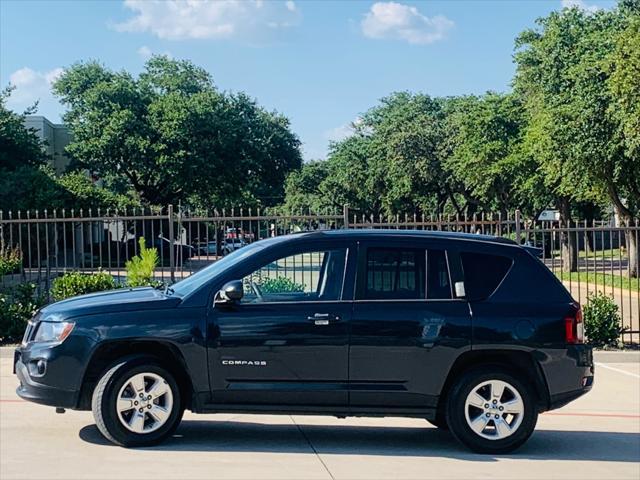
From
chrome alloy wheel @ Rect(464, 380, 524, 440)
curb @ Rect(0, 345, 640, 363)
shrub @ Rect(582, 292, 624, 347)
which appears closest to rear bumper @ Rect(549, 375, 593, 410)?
chrome alloy wheel @ Rect(464, 380, 524, 440)

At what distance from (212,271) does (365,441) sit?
2.07 metres

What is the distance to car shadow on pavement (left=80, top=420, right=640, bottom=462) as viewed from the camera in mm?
7168

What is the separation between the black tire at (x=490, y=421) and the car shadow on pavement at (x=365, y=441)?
0.37 ft

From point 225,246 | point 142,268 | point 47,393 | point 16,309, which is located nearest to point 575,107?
point 225,246

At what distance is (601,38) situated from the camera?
2831 centimetres

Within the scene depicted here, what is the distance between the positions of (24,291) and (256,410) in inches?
330

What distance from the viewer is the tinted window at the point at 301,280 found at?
707cm

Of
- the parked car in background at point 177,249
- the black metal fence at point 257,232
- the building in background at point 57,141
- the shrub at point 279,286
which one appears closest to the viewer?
the shrub at point 279,286

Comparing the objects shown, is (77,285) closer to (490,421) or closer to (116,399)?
(116,399)

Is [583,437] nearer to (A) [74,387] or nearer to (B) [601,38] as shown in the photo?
(A) [74,387]

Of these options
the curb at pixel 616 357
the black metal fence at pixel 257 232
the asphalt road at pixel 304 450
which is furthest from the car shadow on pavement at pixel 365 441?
the curb at pixel 616 357

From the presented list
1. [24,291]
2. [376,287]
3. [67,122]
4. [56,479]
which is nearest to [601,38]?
[24,291]

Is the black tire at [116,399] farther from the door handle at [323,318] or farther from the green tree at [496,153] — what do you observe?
the green tree at [496,153]

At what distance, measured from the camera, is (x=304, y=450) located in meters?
7.14
